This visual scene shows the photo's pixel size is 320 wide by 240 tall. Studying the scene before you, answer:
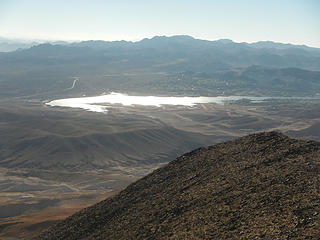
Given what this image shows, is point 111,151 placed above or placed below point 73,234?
below

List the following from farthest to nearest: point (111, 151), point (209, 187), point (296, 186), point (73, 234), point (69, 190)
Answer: point (111, 151)
point (69, 190)
point (73, 234)
point (209, 187)
point (296, 186)

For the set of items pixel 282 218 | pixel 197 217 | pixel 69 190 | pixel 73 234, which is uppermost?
pixel 282 218

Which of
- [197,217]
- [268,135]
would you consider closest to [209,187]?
[197,217]

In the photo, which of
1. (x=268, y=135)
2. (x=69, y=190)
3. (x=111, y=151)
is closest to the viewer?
(x=268, y=135)

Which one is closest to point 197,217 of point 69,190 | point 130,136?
point 69,190

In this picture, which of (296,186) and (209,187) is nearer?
(296,186)

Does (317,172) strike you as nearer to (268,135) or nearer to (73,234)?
(268,135)
